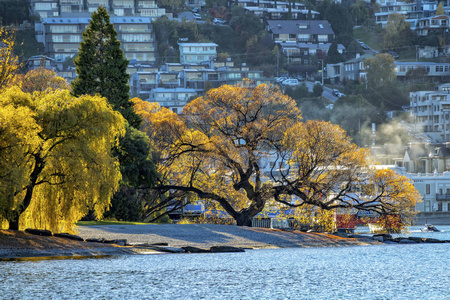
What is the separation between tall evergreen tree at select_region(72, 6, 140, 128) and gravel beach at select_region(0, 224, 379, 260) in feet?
42.4

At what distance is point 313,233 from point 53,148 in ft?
81.6

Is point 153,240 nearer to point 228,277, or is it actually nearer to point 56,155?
point 56,155

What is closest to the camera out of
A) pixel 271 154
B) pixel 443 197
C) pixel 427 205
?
pixel 271 154

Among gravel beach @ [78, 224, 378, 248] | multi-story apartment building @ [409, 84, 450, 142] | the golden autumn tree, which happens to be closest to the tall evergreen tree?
the golden autumn tree

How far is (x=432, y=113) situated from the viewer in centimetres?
18362

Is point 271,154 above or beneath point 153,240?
above

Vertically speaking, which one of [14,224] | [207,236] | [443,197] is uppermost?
[443,197]

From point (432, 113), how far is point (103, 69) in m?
130

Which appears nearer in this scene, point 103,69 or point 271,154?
point 271,154

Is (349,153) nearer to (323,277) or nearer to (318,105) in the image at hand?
(323,277)

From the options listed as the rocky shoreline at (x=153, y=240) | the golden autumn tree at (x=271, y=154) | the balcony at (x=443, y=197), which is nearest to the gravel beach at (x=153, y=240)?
the rocky shoreline at (x=153, y=240)

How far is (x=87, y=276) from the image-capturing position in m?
35.2

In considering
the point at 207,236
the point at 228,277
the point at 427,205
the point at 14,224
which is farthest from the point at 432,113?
the point at 228,277

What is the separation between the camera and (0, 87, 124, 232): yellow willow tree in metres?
40.9
